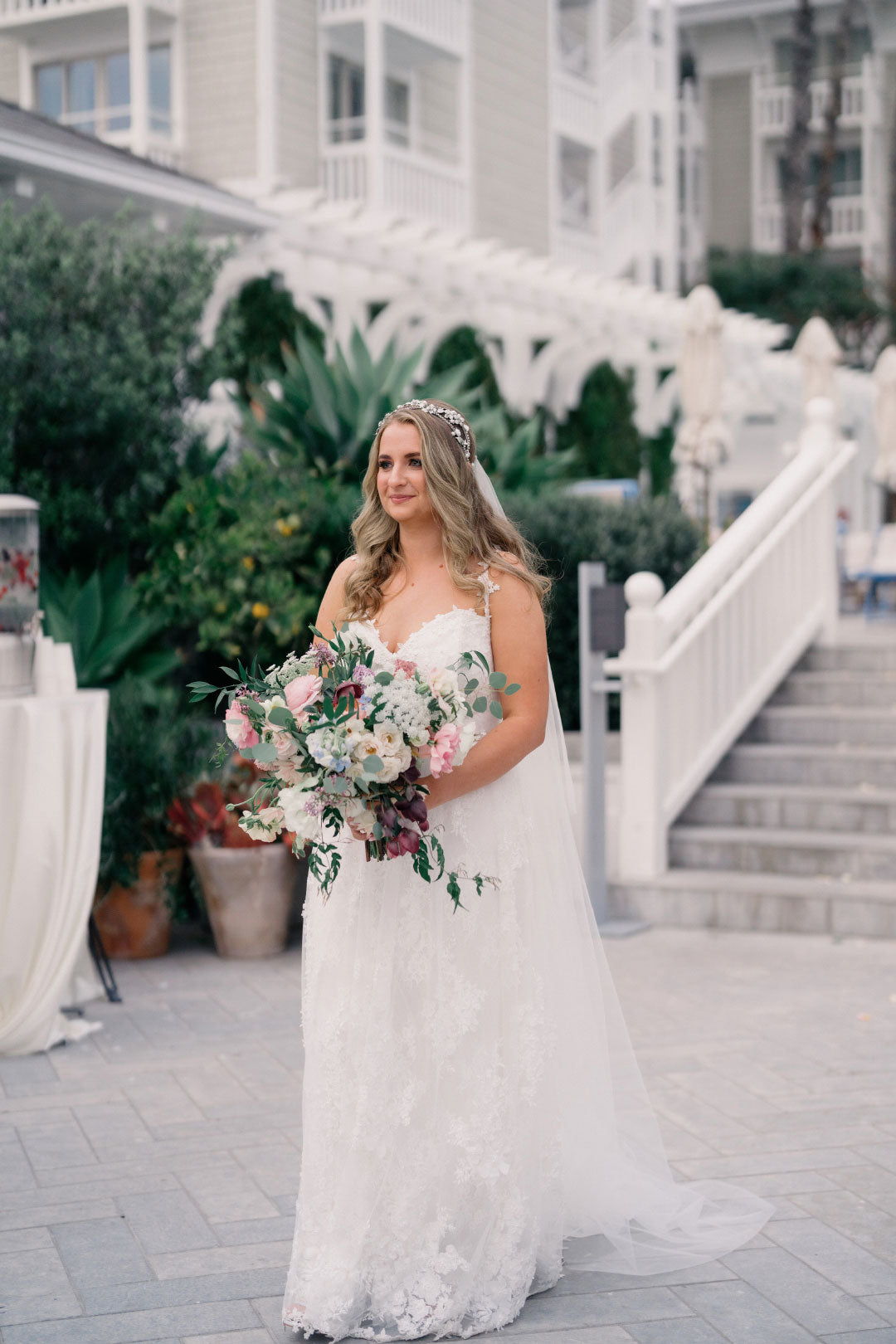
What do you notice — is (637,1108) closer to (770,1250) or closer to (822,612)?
(770,1250)

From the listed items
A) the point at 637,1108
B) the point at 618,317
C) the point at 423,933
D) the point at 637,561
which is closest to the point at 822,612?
the point at 637,561

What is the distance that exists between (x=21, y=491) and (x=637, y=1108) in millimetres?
5215

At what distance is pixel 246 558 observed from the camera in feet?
25.6

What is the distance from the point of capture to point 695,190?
116 ft

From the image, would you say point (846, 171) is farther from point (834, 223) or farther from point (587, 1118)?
point (587, 1118)

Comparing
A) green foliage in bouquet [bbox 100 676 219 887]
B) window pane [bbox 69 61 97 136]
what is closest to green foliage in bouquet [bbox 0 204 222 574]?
green foliage in bouquet [bbox 100 676 219 887]

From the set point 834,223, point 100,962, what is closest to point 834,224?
point 834,223

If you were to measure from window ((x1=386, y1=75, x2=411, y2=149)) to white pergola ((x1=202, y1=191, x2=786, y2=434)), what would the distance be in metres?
3.05

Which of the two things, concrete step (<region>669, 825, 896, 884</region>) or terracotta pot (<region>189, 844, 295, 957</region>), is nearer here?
terracotta pot (<region>189, 844, 295, 957</region>)

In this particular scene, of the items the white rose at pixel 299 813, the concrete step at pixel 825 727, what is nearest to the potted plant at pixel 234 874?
the concrete step at pixel 825 727

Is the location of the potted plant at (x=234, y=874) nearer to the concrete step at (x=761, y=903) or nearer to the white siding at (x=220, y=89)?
the concrete step at (x=761, y=903)

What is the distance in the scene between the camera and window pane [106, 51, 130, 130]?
53.4 ft

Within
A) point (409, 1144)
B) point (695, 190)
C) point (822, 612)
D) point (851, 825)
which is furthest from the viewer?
point (695, 190)

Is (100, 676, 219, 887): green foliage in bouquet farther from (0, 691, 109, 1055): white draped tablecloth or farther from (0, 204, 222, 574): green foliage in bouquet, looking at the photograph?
(0, 204, 222, 574): green foliage in bouquet
